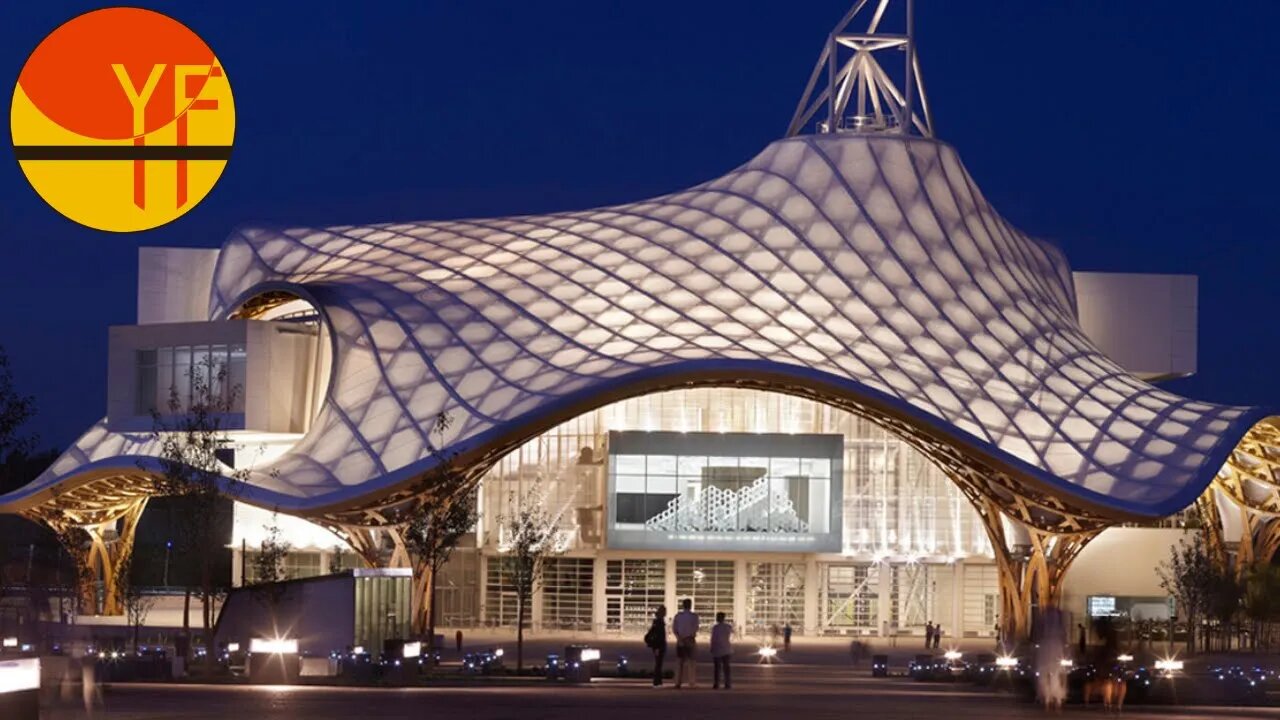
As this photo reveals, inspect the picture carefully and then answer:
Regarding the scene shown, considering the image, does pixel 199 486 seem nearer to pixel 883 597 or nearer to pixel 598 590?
pixel 598 590

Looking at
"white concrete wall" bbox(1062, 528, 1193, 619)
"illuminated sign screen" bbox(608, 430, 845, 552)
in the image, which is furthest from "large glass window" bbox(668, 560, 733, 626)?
"white concrete wall" bbox(1062, 528, 1193, 619)

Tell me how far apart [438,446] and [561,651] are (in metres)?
11.8

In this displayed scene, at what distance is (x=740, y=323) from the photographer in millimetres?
62594

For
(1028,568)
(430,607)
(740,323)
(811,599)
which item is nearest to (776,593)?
(811,599)

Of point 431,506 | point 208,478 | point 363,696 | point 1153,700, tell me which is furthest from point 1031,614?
point 363,696

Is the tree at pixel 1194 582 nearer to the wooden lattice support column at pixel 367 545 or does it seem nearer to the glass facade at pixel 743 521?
the glass facade at pixel 743 521

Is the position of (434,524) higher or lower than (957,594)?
higher

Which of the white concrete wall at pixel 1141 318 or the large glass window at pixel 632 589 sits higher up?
the white concrete wall at pixel 1141 318

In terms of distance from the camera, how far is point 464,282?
65.9 metres

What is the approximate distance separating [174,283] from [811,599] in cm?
2788

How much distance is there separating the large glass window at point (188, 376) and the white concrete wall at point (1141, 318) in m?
34.2

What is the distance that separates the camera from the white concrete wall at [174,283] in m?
79.9

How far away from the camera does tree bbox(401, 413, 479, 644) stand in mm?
56938

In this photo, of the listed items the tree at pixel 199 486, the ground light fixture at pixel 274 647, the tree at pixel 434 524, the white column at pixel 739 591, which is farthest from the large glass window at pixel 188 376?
the ground light fixture at pixel 274 647
